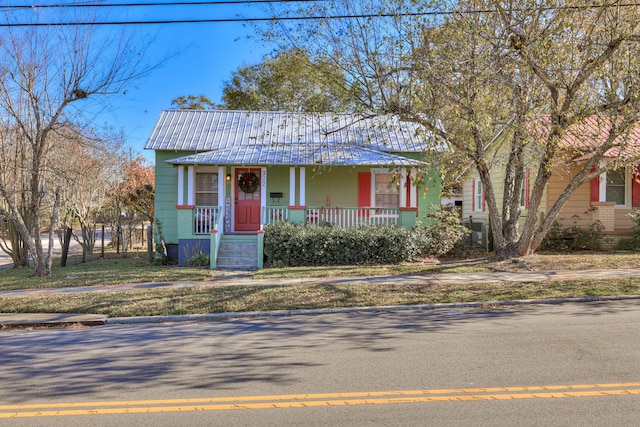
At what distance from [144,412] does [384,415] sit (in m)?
2.06

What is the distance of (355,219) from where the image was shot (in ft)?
51.7

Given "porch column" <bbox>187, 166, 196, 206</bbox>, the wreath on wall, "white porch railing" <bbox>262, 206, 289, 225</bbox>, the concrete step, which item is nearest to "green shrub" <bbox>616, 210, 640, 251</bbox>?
"white porch railing" <bbox>262, 206, 289, 225</bbox>

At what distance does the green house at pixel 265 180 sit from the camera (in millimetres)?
15281

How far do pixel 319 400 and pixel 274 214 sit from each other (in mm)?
11636

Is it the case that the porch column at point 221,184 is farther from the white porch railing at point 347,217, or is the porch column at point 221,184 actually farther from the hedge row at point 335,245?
the white porch railing at point 347,217

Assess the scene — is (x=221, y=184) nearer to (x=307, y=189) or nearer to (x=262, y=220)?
(x=262, y=220)

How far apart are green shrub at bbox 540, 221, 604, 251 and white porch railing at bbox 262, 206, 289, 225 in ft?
29.4

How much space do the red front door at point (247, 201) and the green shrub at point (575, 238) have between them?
1015 cm

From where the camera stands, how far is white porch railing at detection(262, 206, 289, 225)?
1552 cm

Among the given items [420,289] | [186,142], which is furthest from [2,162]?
[420,289]

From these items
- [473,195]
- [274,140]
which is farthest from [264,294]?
[473,195]

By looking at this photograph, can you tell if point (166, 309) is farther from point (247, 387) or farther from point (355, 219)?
point (355, 219)

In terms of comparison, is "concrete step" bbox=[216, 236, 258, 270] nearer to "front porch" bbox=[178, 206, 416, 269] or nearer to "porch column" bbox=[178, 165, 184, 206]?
"front porch" bbox=[178, 206, 416, 269]

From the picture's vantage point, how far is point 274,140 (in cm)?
1766
